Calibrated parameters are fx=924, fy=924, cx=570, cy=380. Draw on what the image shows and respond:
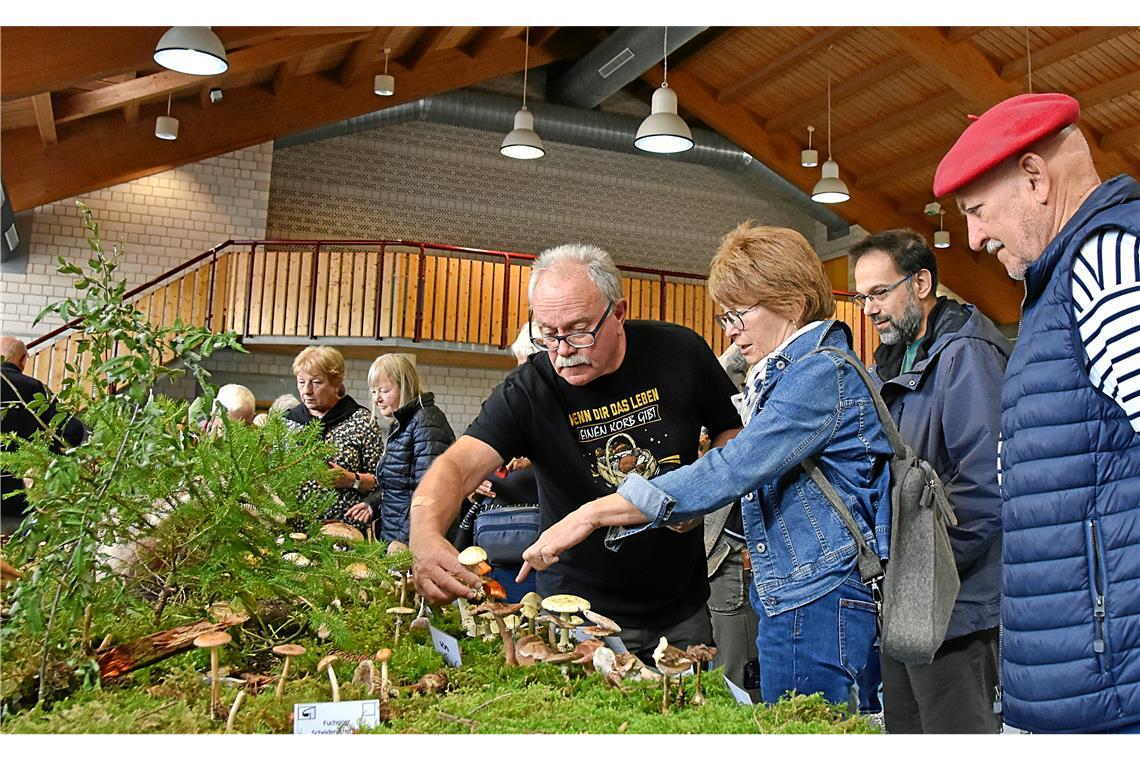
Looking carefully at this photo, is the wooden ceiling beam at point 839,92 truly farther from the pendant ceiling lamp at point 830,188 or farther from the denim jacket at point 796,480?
the denim jacket at point 796,480

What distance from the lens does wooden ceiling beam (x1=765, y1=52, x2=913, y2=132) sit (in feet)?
39.9

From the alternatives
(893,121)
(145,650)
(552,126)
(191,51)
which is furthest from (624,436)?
(552,126)

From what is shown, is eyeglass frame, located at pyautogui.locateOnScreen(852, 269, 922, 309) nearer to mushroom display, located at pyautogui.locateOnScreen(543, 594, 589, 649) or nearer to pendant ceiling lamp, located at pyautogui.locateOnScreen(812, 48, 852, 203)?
mushroom display, located at pyautogui.locateOnScreen(543, 594, 589, 649)

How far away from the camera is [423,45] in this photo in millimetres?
12430

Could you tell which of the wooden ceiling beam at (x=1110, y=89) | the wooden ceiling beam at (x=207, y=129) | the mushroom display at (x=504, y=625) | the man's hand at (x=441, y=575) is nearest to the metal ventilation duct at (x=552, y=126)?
the wooden ceiling beam at (x=207, y=129)

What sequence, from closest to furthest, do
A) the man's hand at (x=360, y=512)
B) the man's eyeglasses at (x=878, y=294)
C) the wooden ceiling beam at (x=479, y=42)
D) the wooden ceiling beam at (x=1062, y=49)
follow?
the man's eyeglasses at (x=878, y=294)
the man's hand at (x=360, y=512)
the wooden ceiling beam at (x=1062, y=49)
the wooden ceiling beam at (x=479, y=42)

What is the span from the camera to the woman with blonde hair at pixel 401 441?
4316mm

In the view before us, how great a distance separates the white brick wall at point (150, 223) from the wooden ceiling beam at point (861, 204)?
6.39 metres

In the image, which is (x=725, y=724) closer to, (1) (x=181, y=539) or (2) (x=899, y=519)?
(2) (x=899, y=519)

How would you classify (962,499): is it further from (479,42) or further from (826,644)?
(479,42)

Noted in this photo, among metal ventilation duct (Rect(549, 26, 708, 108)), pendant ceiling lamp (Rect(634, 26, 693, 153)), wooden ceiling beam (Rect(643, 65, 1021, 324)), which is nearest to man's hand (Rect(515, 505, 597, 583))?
pendant ceiling lamp (Rect(634, 26, 693, 153))

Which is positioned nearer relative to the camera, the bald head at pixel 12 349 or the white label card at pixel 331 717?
the white label card at pixel 331 717

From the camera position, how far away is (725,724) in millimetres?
1266

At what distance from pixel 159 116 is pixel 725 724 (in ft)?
38.2
